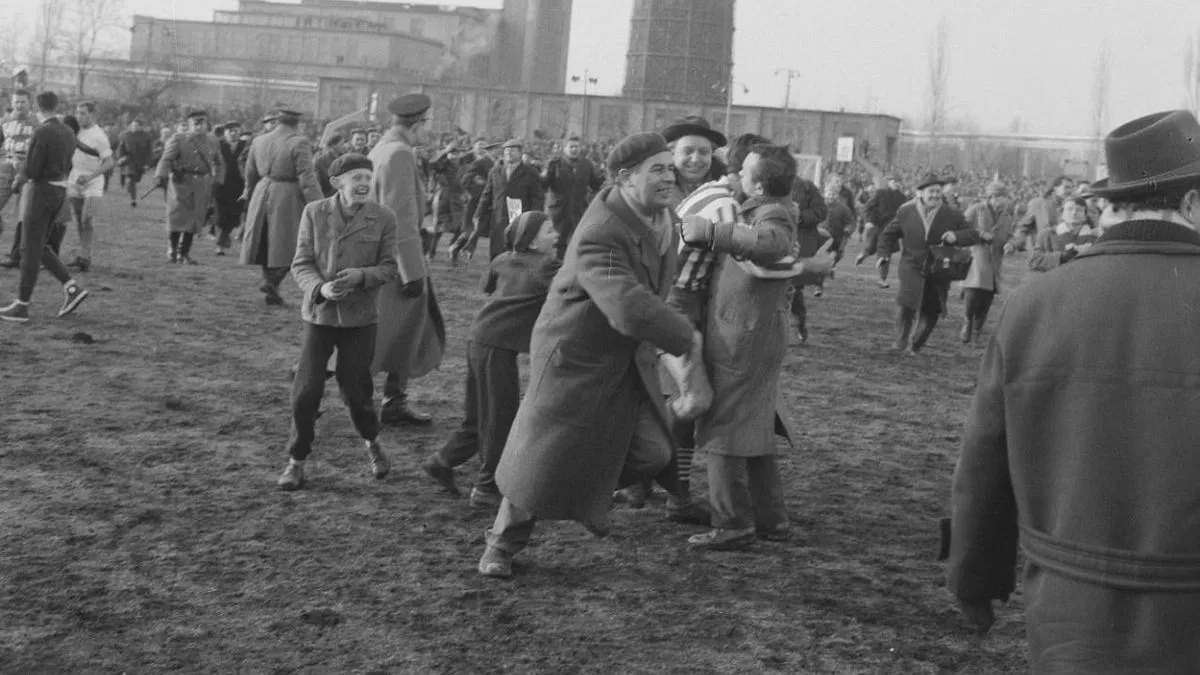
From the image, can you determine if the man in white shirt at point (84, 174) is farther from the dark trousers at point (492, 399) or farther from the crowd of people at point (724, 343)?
the dark trousers at point (492, 399)

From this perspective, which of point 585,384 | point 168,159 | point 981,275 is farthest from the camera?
point 168,159

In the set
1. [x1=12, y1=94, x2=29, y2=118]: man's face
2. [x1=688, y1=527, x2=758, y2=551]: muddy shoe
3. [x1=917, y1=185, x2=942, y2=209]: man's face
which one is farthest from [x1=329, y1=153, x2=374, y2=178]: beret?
[x1=12, y1=94, x2=29, y2=118]: man's face

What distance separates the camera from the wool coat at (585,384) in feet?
18.6

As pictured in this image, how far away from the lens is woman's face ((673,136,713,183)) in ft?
23.4

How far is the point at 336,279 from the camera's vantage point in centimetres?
715

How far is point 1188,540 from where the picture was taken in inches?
119

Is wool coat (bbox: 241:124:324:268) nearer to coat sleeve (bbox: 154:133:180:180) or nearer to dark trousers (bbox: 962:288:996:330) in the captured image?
coat sleeve (bbox: 154:133:180:180)

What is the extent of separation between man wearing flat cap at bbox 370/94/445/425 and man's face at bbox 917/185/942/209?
6.91 metres

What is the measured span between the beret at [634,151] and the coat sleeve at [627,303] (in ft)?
1.02

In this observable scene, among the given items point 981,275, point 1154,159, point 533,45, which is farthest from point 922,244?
point 533,45

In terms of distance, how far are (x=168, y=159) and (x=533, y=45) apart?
94.0 meters

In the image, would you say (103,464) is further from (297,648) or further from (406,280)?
(297,648)

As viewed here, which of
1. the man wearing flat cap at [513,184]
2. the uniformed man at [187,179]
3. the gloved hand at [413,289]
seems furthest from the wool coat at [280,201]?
the man wearing flat cap at [513,184]

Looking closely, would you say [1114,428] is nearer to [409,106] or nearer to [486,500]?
[486,500]
